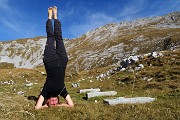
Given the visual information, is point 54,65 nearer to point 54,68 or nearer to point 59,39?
point 54,68

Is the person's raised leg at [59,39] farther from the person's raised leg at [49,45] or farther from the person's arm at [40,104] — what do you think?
the person's arm at [40,104]

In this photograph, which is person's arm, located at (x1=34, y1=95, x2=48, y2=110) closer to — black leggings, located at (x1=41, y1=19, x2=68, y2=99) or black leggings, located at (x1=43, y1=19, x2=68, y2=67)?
black leggings, located at (x1=41, y1=19, x2=68, y2=99)

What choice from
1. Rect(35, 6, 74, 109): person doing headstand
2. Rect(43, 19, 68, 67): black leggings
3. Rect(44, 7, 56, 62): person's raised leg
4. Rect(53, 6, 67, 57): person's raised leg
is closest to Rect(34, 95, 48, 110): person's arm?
Rect(35, 6, 74, 109): person doing headstand

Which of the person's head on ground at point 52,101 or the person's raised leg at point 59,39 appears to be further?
the person's raised leg at point 59,39

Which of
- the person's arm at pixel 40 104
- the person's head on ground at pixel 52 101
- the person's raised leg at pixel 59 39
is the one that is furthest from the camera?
the person's raised leg at pixel 59 39

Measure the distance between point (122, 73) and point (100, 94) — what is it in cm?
1838

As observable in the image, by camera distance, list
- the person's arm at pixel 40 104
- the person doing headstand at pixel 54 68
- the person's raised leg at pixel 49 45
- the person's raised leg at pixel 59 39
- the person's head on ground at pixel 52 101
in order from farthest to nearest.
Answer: the person's raised leg at pixel 59 39 → the person's raised leg at pixel 49 45 → the person doing headstand at pixel 54 68 → the person's head on ground at pixel 52 101 → the person's arm at pixel 40 104

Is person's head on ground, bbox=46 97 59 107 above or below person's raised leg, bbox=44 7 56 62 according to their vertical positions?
below

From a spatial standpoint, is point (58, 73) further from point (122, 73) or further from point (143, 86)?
point (122, 73)

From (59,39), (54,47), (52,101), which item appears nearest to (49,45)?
(54,47)

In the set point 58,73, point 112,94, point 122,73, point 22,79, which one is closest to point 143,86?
point 112,94

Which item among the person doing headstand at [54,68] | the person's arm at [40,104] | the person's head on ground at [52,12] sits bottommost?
the person's arm at [40,104]

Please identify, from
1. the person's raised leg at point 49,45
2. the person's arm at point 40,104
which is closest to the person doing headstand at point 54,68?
the person's raised leg at point 49,45

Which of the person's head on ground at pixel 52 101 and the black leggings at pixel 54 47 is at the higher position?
the black leggings at pixel 54 47
